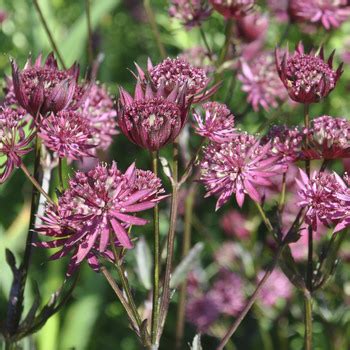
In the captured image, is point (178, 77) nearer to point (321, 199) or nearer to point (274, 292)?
point (321, 199)

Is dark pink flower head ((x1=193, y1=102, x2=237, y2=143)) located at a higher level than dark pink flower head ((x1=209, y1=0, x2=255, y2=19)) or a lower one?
lower

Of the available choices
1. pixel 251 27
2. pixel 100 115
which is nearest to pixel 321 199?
pixel 100 115

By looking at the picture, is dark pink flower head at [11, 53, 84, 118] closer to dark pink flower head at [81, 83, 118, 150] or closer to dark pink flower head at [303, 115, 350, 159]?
dark pink flower head at [81, 83, 118, 150]

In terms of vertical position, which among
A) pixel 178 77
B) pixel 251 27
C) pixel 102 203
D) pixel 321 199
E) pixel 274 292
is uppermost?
pixel 251 27

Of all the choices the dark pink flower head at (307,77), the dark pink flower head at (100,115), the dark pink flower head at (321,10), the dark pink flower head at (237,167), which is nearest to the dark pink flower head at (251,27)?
the dark pink flower head at (321,10)

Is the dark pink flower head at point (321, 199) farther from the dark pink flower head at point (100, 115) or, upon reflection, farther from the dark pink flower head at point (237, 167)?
the dark pink flower head at point (100, 115)

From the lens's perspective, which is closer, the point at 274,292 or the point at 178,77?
the point at 178,77

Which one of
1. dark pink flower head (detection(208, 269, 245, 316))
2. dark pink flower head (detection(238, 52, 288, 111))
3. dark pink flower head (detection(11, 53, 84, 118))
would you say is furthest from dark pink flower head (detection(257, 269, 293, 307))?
dark pink flower head (detection(11, 53, 84, 118))
